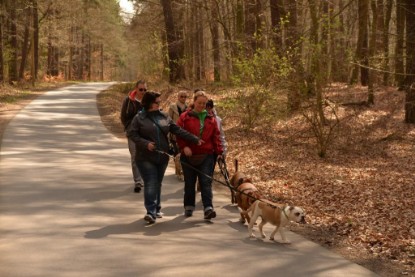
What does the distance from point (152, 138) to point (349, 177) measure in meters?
6.06

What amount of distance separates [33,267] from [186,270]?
1645 mm

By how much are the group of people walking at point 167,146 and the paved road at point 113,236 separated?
1.27 ft

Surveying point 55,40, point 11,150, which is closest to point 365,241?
point 11,150

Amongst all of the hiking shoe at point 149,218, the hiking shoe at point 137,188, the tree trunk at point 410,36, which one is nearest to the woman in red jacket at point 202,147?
the hiking shoe at point 149,218

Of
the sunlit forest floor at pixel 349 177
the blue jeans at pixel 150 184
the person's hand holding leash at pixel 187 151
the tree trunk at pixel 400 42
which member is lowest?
the sunlit forest floor at pixel 349 177

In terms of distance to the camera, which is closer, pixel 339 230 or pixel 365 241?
pixel 365 241

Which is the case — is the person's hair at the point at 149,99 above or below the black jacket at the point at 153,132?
above

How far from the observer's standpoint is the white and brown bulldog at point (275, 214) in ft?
21.3

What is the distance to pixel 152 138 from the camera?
7223mm

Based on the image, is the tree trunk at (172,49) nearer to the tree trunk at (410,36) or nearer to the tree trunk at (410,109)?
the tree trunk at (410,109)

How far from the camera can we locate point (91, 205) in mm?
8266

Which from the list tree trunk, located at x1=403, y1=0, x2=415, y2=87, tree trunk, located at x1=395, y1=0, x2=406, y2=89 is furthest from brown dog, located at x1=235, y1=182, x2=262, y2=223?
tree trunk, located at x1=403, y1=0, x2=415, y2=87

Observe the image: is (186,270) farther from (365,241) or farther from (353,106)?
(353,106)

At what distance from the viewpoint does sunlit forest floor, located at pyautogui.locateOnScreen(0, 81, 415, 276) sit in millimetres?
7176
